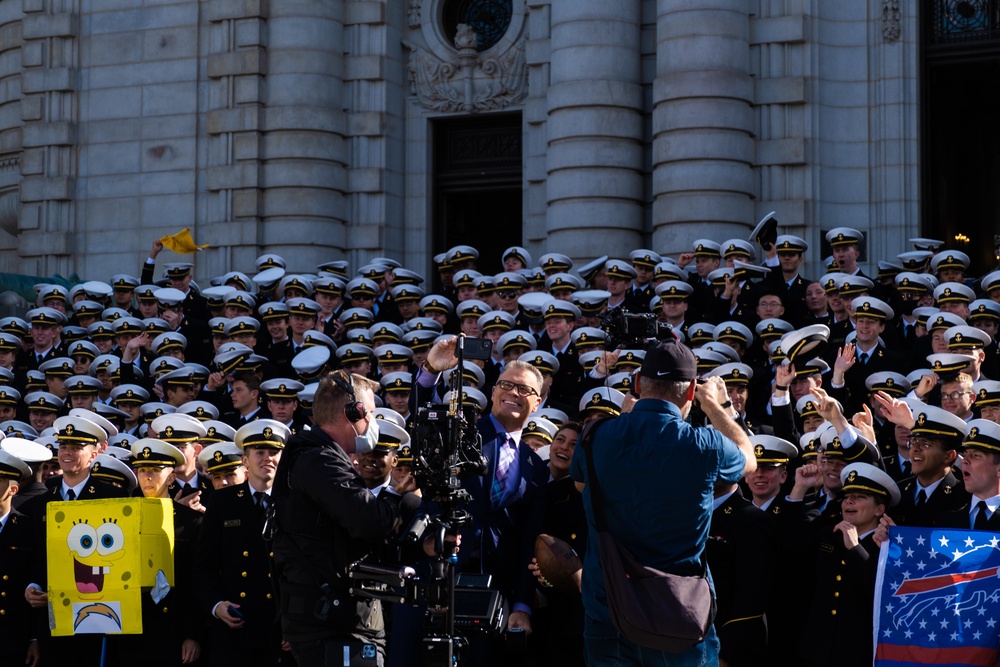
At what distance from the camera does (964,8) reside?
62.4ft

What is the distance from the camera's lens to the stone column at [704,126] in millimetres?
18312

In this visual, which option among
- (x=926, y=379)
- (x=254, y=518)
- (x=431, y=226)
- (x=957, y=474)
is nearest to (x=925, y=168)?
(x=431, y=226)

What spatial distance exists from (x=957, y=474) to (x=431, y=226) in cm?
1354

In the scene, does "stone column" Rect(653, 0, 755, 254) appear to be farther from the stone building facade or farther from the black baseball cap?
the black baseball cap

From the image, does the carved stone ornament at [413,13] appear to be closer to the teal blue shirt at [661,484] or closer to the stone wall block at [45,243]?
the stone wall block at [45,243]

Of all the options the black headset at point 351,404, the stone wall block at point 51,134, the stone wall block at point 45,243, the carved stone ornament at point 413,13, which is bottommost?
the black headset at point 351,404

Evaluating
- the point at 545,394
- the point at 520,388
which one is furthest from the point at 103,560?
the point at 545,394

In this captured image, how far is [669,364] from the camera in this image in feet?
21.3

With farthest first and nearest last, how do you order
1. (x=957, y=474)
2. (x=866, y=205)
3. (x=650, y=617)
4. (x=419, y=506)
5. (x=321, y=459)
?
(x=866, y=205) < (x=957, y=474) < (x=419, y=506) < (x=321, y=459) < (x=650, y=617)

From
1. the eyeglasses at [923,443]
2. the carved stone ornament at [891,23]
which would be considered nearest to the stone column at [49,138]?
the carved stone ornament at [891,23]

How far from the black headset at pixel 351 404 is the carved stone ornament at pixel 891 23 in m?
13.5

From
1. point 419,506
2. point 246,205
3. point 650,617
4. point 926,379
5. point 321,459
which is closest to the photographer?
point 650,617

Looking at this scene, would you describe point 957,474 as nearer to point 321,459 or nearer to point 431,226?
point 321,459

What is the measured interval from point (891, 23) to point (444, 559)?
14.0 m
